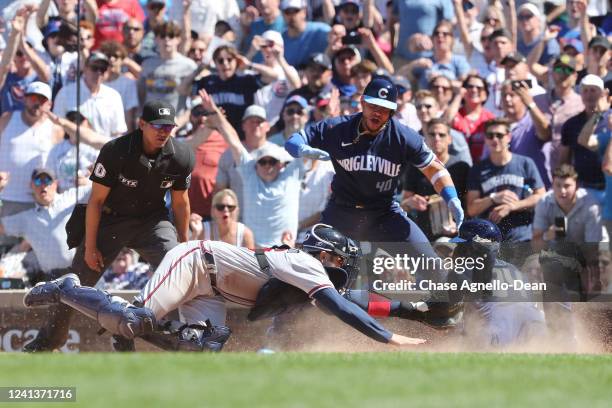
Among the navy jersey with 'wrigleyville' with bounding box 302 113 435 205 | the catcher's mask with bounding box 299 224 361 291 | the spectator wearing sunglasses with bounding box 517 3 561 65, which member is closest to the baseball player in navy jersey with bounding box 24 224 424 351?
the catcher's mask with bounding box 299 224 361 291

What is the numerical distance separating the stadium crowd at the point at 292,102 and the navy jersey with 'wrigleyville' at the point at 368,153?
146 cm

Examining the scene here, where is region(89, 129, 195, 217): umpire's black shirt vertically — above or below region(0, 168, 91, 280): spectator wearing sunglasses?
above

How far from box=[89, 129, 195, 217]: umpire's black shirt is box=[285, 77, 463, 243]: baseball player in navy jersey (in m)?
0.99

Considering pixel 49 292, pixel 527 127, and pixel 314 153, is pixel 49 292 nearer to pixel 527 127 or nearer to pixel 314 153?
pixel 314 153

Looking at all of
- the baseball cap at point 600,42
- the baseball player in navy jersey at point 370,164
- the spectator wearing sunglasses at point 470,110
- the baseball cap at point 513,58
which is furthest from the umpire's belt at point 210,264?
the baseball cap at point 600,42

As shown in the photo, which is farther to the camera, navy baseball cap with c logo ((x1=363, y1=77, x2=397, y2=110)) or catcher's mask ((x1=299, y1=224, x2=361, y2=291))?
navy baseball cap with c logo ((x1=363, y1=77, x2=397, y2=110))

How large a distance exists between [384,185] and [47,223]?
401 centimetres

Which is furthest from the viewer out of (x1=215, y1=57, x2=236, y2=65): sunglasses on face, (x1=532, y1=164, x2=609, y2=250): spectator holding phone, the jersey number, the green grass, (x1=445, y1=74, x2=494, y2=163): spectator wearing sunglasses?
(x1=215, y1=57, x2=236, y2=65): sunglasses on face

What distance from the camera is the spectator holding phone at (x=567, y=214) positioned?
484 inches

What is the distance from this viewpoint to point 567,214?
12.4 m

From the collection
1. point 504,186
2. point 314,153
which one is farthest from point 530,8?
point 314,153

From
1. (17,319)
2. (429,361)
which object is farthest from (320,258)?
(17,319)

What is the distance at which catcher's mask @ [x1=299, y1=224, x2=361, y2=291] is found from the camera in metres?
9.16

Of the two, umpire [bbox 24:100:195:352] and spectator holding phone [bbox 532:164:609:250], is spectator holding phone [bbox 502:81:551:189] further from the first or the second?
umpire [bbox 24:100:195:352]
